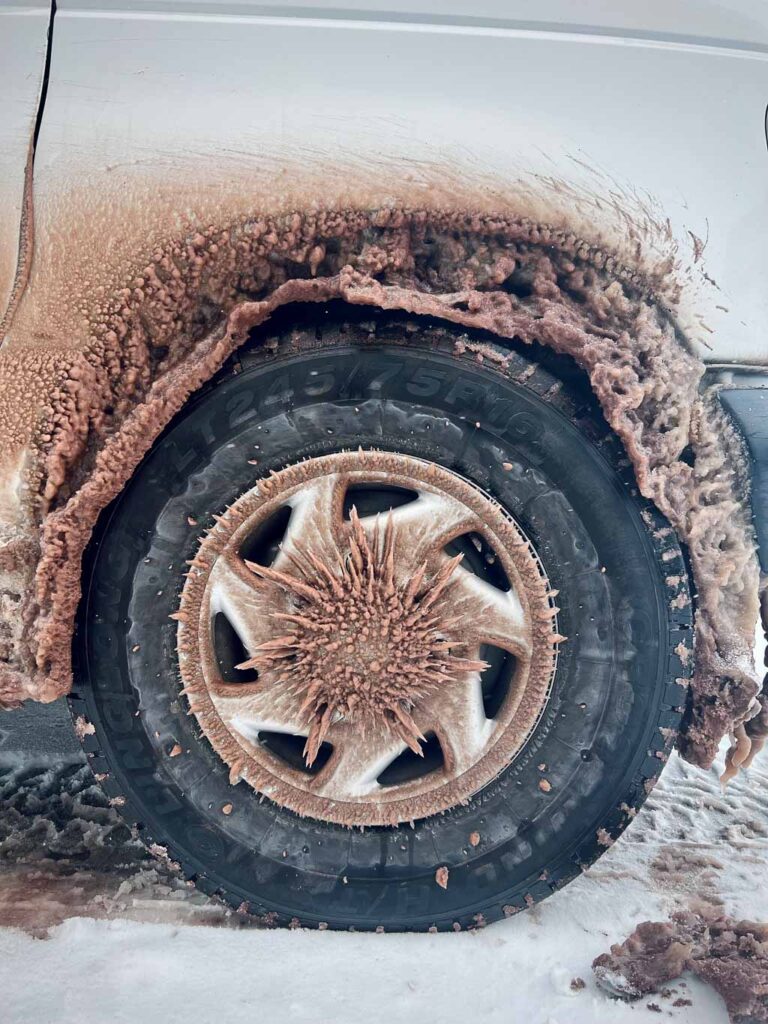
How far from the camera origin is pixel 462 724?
1907mm

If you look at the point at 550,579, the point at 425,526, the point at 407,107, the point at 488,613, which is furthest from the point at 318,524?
the point at 407,107

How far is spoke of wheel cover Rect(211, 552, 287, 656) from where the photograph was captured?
72.2 inches

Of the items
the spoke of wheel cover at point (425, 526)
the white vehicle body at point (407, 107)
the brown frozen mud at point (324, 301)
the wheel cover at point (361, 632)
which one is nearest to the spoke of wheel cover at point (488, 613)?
the wheel cover at point (361, 632)

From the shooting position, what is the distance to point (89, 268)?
169cm

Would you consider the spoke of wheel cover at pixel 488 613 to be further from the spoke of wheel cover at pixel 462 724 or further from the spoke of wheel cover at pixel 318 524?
the spoke of wheel cover at pixel 318 524

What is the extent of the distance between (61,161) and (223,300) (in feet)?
1.56

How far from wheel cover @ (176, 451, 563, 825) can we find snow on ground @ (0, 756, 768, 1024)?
21.2 inches

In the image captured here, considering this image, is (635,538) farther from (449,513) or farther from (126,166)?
(126,166)

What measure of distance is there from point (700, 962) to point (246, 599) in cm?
170

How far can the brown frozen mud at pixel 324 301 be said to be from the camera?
5.59 feet

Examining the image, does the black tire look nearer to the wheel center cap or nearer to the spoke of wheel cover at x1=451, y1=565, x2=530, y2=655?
the spoke of wheel cover at x1=451, y1=565, x2=530, y2=655

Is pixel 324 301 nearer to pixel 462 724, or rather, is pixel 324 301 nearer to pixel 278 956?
pixel 462 724

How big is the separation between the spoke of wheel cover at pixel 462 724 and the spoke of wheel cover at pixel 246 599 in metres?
0.51

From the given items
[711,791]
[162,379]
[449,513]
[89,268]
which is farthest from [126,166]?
[711,791]
